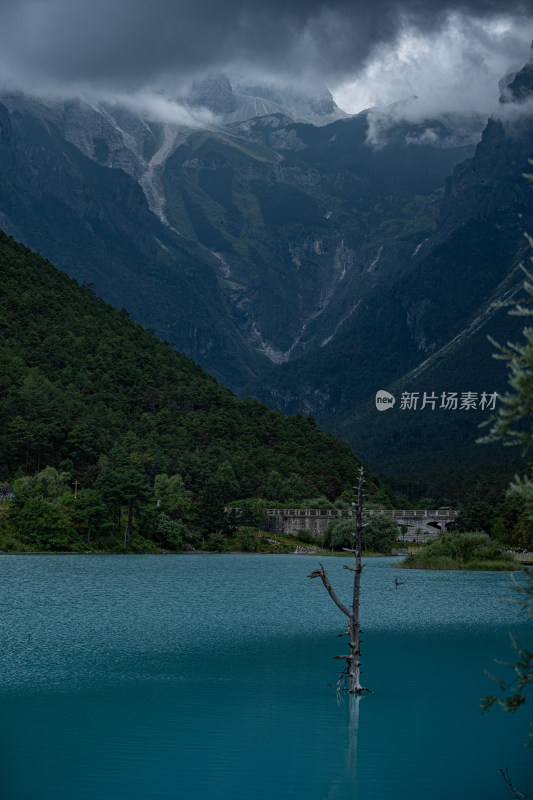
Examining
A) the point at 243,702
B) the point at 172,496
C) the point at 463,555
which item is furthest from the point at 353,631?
the point at 172,496

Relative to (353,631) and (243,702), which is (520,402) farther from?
(243,702)

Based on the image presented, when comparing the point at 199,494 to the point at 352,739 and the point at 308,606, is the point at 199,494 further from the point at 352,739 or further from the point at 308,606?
the point at 352,739

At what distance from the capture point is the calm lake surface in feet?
88.0

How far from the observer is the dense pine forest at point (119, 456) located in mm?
121875

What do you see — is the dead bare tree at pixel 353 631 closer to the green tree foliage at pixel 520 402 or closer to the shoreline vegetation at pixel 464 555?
the green tree foliage at pixel 520 402

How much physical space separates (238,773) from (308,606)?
4170cm

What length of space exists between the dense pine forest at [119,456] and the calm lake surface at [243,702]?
166 feet

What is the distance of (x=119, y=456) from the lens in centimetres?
13588

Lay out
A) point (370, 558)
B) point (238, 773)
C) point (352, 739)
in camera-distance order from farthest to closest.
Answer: point (370, 558) < point (352, 739) < point (238, 773)

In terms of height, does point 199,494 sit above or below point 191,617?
above

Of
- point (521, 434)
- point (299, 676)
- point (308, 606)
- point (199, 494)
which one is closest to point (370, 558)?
point (199, 494)

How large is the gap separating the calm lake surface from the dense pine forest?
50.7 meters

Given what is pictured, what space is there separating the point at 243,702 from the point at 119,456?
102 m

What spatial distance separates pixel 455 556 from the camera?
362ft
